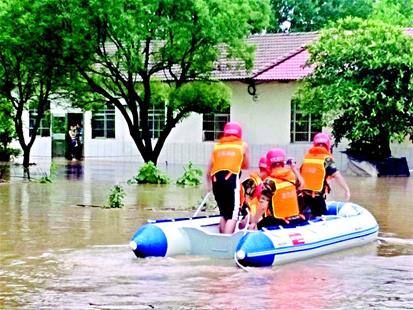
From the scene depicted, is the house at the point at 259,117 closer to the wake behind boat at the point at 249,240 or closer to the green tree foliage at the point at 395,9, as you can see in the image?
the green tree foliage at the point at 395,9

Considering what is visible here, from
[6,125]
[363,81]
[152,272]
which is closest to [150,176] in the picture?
[363,81]

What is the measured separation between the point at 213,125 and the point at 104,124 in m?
5.54

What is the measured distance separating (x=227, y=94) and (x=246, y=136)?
10365mm

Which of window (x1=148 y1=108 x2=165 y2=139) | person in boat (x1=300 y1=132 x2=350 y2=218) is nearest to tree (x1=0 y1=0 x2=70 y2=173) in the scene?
window (x1=148 y1=108 x2=165 y2=139)

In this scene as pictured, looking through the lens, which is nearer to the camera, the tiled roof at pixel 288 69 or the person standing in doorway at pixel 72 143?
the tiled roof at pixel 288 69

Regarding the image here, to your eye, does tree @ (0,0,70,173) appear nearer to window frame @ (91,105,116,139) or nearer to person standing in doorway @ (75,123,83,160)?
window frame @ (91,105,116,139)

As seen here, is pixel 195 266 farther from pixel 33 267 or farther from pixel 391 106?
pixel 391 106

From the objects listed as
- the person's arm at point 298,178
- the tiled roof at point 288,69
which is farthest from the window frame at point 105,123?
the person's arm at point 298,178

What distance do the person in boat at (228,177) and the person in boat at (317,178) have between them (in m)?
1.13

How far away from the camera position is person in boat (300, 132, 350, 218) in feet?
41.5

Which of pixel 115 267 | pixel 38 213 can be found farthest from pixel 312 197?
pixel 38 213

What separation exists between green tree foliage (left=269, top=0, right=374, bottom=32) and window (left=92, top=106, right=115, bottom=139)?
13.4 meters

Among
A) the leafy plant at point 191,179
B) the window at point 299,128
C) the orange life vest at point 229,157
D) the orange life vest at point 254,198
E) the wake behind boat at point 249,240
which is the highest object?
the window at point 299,128

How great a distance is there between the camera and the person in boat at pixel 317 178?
1265cm
